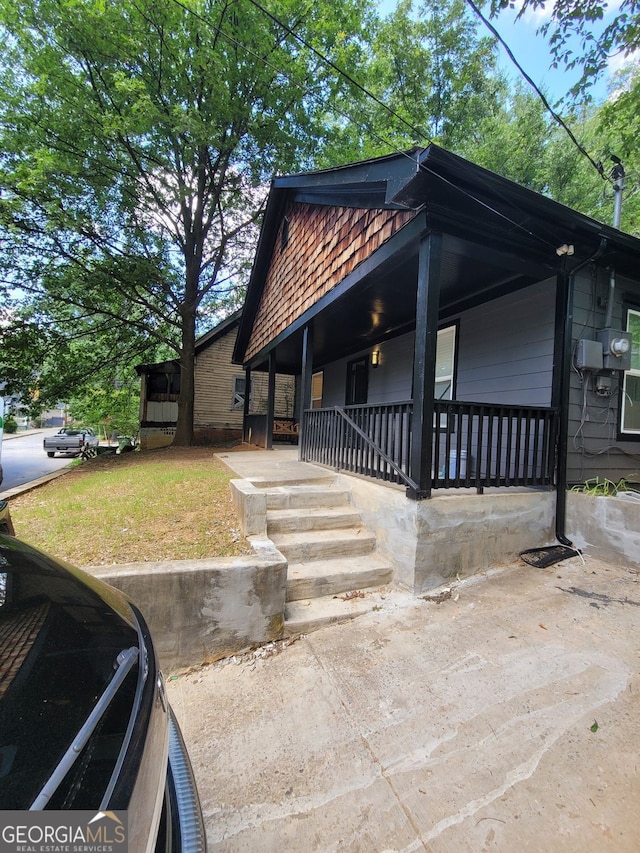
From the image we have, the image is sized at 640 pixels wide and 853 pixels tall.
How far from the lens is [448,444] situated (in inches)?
133

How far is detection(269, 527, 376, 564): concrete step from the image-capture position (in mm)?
3412

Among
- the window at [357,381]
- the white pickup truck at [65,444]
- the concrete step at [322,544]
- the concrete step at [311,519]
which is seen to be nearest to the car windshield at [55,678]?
the concrete step at [322,544]

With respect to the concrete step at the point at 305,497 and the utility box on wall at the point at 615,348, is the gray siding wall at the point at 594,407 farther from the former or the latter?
the concrete step at the point at 305,497

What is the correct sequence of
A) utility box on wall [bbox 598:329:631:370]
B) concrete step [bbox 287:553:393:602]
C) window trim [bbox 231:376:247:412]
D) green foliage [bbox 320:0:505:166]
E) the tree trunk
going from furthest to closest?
window trim [bbox 231:376:247:412]
green foliage [bbox 320:0:505:166]
the tree trunk
utility box on wall [bbox 598:329:631:370]
concrete step [bbox 287:553:393:602]

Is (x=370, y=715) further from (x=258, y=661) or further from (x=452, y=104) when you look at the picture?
(x=452, y=104)

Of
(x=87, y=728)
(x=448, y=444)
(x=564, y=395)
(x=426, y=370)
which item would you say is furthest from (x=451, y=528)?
(x=87, y=728)

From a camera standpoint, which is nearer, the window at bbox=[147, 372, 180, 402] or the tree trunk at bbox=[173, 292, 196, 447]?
the tree trunk at bbox=[173, 292, 196, 447]

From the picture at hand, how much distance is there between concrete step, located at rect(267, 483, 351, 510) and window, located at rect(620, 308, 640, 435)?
3.55m

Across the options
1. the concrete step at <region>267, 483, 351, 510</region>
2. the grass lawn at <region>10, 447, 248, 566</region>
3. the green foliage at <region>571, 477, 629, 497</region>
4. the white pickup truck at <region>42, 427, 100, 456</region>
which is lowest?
the white pickup truck at <region>42, 427, 100, 456</region>

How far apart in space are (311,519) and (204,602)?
4.88 feet

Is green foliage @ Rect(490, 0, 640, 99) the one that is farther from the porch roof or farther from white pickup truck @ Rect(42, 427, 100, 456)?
white pickup truck @ Rect(42, 427, 100, 456)

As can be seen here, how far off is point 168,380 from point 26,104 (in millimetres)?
8590

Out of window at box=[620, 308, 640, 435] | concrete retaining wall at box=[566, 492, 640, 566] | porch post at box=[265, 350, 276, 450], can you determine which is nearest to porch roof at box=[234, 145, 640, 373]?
window at box=[620, 308, 640, 435]

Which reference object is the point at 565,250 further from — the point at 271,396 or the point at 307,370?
the point at 271,396
